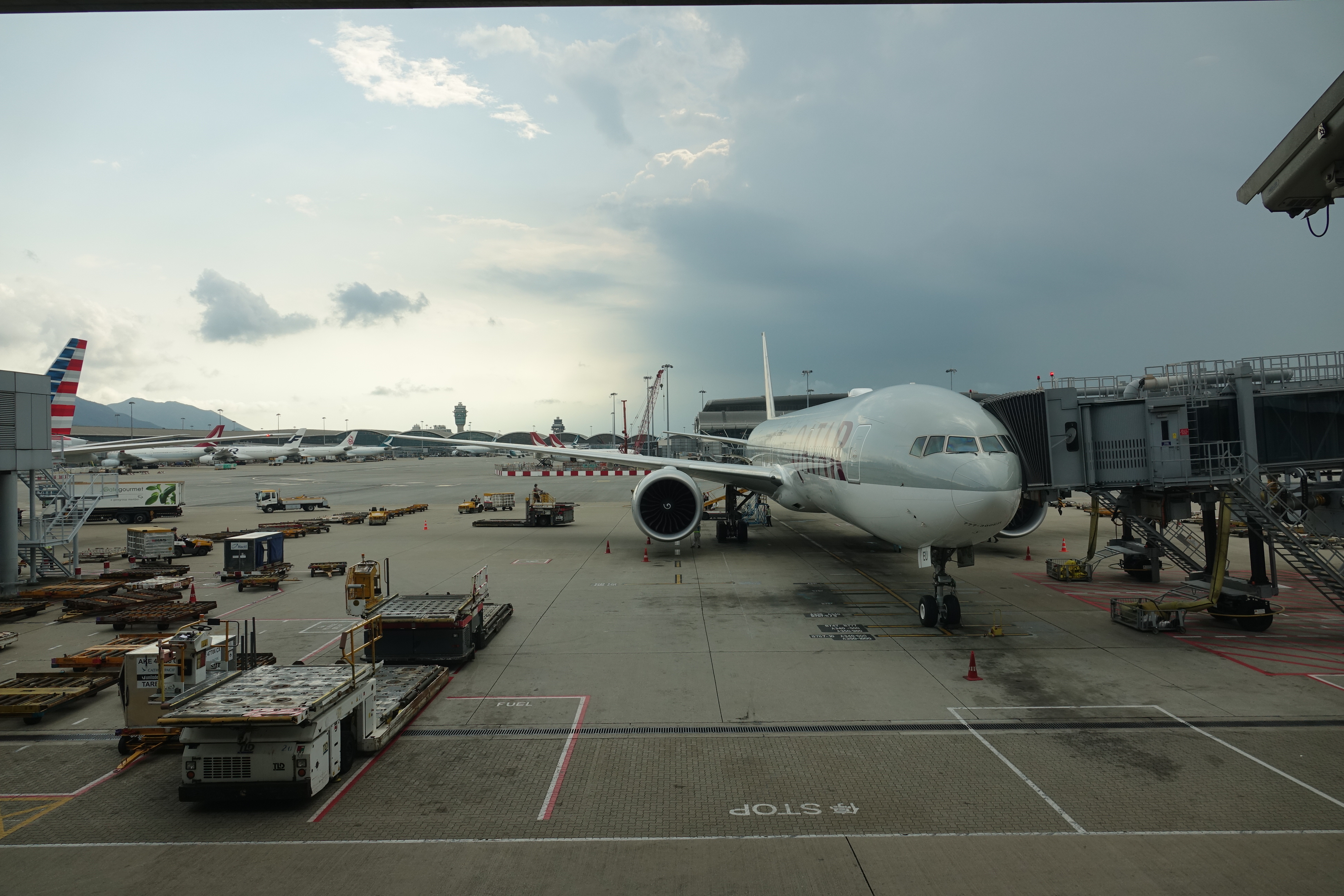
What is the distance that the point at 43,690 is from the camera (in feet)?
35.0

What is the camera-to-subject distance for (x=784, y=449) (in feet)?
80.2

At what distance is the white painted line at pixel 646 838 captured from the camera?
6707mm

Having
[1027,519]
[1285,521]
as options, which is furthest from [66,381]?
[1285,521]

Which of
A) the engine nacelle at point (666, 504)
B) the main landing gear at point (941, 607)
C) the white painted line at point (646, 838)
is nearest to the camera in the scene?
the white painted line at point (646, 838)

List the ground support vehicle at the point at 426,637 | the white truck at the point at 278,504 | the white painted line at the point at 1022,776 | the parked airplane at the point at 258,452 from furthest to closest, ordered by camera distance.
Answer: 1. the parked airplane at the point at 258,452
2. the white truck at the point at 278,504
3. the ground support vehicle at the point at 426,637
4. the white painted line at the point at 1022,776

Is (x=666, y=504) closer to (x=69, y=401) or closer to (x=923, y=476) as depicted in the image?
(x=923, y=476)

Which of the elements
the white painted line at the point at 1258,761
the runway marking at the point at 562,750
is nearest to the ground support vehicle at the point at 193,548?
the runway marking at the point at 562,750

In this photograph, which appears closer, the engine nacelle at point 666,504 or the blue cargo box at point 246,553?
the blue cargo box at point 246,553

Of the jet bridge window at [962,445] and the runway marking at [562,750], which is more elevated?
the jet bridge window at [962,445]

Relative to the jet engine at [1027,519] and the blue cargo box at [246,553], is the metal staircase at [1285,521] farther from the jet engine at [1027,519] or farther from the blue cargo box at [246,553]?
the blue cargo box at [246,553]

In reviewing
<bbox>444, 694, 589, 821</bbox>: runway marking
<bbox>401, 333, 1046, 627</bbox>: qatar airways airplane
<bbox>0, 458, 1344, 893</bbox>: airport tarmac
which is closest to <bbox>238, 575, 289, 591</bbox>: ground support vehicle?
<bbox>0, 458, 1344, 893</bbox>: airport tarmac

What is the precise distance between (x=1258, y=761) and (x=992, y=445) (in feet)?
19.9

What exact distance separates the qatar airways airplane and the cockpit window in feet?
0.06

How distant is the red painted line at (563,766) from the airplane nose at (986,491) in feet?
24.7
